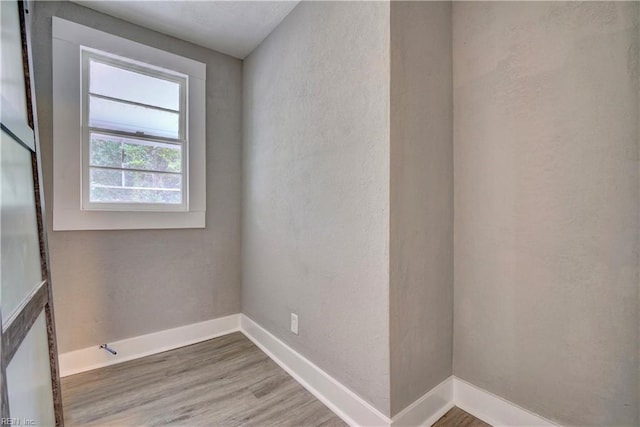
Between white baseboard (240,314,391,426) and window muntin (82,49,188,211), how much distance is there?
4.19ft

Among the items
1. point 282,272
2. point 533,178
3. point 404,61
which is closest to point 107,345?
point 282,272

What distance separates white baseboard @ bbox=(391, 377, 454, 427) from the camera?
1273mm

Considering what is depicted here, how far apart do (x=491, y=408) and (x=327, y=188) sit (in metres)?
1.43

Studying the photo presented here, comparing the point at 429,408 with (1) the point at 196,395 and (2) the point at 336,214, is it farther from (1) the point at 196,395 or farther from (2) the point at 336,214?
(1) the point at 196,395

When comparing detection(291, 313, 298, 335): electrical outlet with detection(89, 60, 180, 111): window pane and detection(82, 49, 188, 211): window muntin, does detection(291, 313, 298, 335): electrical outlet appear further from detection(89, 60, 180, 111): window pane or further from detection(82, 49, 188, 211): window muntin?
detection(89, 60, 180, 111): window pane

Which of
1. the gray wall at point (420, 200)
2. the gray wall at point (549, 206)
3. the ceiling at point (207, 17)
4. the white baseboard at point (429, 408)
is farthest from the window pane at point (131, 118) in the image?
the white baseboard at point (429, 408)

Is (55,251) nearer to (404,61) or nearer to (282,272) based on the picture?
(282,272)

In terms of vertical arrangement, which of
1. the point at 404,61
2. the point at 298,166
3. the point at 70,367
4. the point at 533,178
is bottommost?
the point at 70,367

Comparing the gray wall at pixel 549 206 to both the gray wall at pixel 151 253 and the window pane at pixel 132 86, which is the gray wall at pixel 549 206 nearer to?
the gray wall at pixel 151 253

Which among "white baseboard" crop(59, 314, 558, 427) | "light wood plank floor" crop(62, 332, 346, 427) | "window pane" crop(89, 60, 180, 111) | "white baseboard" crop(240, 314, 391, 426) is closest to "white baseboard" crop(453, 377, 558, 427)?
"white baseboard" crop(59, 314, 558, 427)

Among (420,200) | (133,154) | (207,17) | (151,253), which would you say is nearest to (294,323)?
(420,200)

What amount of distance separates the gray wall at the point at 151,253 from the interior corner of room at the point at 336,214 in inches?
0.6

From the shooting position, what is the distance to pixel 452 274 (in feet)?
5.16

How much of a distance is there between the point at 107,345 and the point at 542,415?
2.60 meters
